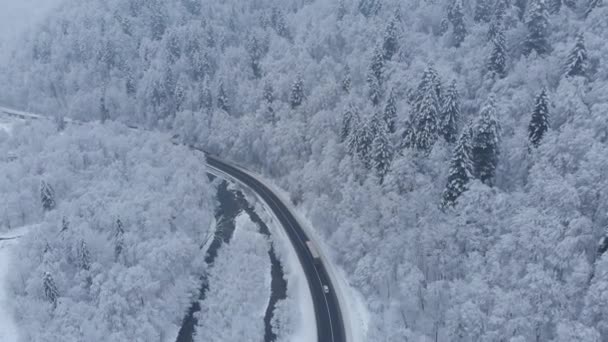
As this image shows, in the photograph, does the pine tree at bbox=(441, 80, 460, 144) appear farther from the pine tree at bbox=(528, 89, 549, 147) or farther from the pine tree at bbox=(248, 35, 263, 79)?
the pine tree at bbox=(248, 35, 263, 79)

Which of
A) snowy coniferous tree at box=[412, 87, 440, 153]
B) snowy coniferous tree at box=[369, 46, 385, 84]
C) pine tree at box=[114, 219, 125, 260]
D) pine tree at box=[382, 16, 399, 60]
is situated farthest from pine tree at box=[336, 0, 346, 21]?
pine tree at box=[114, 219, 125, 260]

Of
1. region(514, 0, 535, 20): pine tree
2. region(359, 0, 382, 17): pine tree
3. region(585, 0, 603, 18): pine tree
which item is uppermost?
region(359, 0, 382, 17): pine tree

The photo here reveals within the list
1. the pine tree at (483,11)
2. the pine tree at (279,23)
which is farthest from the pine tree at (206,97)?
the pine tree at (483,11)

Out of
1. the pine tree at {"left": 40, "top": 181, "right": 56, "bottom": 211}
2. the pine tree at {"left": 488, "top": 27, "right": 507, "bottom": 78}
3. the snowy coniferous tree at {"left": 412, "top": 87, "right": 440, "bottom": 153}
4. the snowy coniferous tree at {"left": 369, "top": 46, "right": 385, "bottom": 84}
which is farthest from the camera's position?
the snowy coniferous tree at {"left": 369, "top": 46, "right": 385, "bottom": 84}

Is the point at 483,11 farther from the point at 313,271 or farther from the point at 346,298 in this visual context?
the point at 346,298

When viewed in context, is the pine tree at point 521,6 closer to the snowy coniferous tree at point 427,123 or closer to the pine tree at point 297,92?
the snowy coniferous tree at point 427,123

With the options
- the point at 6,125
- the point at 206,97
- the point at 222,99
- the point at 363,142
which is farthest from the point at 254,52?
the point at 6,125
